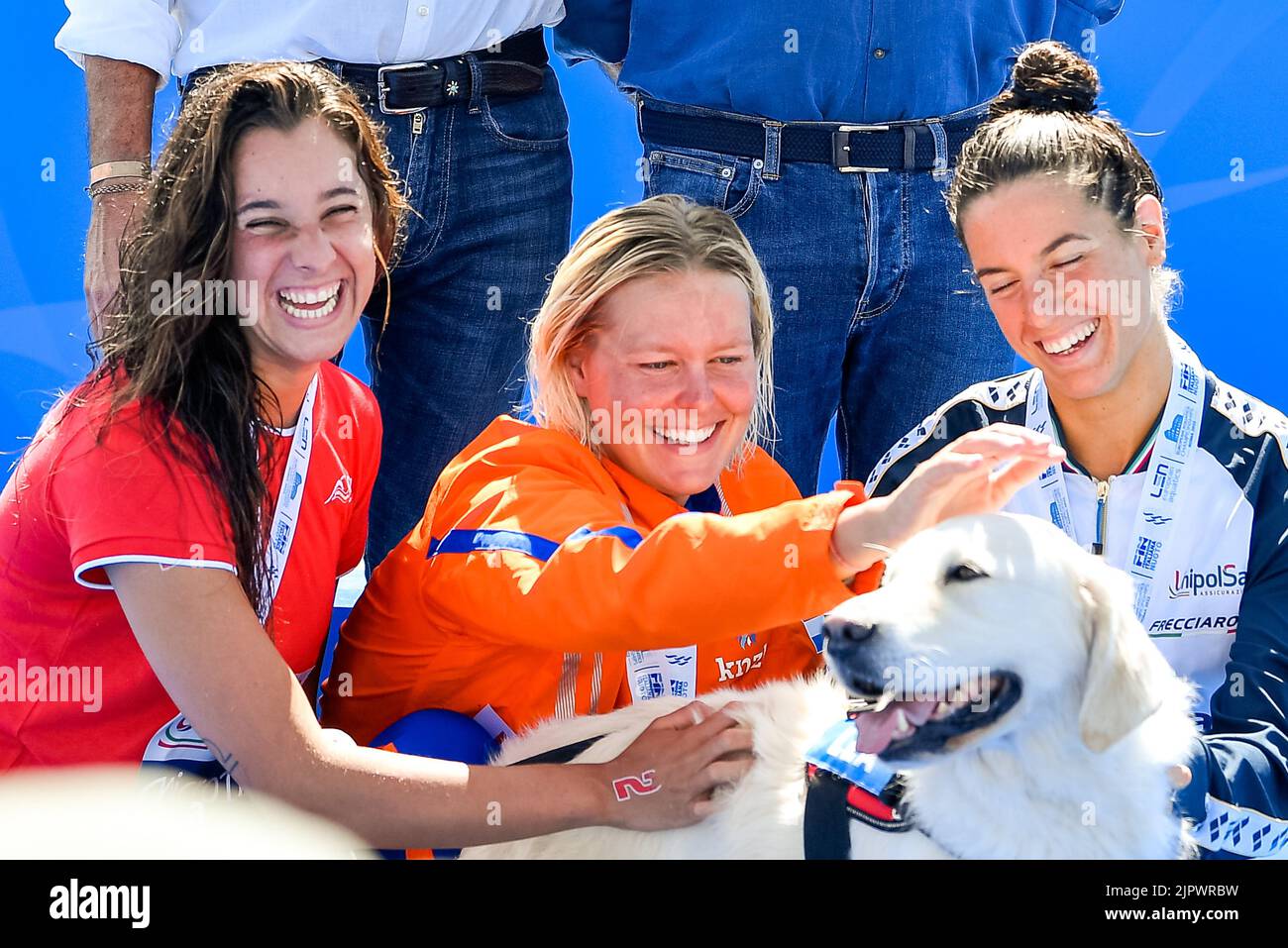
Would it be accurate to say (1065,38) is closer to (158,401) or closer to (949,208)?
(949,208)

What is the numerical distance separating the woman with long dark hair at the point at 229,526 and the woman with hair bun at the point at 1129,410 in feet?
3.17

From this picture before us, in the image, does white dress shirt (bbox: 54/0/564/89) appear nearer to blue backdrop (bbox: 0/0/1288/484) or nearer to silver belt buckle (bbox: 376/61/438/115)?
silver belt buckle (bbox: 376/61/438/115)

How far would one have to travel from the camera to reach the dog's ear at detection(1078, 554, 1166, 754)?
6.35ft

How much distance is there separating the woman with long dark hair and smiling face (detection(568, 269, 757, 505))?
521 mm

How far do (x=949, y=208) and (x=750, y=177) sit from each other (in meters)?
0.47

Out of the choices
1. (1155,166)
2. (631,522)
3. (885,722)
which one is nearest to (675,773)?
(885,722)

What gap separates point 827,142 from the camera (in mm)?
3113

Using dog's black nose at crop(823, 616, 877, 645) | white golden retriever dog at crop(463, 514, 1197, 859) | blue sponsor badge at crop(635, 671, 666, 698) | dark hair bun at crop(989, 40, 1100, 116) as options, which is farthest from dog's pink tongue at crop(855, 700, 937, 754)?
dark hair bun at crop(989, 40, 1100, 116)

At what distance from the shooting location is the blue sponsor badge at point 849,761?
83.4 inches

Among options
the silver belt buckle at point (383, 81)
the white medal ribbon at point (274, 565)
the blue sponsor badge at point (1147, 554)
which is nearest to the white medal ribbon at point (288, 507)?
the white medal ribbon at point (274, 565)

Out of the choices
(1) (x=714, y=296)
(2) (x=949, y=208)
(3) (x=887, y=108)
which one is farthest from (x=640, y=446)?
(3) (x=887, y=108)
